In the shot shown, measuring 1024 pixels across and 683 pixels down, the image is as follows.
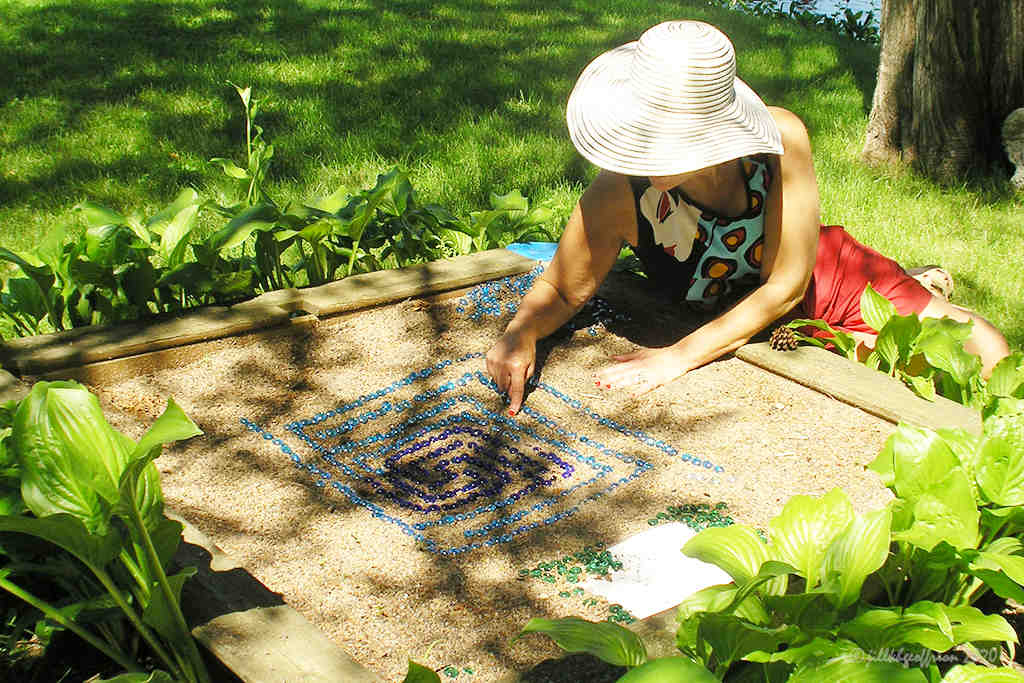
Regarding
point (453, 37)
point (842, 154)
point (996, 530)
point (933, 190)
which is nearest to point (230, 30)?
point (453, 37)

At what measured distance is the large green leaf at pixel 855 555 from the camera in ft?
5.90

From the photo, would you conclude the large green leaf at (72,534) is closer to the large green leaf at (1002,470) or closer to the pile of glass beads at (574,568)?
the pile of glass beads at (574,568)

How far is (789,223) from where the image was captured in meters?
3.02

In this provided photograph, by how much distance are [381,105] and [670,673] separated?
463 centimetres

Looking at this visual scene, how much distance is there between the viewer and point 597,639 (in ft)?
5.63

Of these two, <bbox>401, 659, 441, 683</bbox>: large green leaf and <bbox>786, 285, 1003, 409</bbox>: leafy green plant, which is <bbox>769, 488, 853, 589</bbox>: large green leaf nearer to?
<bbox>401, 659, 441, 683</bbox>: large green leaf

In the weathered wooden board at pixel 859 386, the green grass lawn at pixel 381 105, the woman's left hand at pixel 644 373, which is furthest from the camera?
the green grass lawn at pixel 381 105

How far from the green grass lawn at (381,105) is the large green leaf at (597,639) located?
2407mm

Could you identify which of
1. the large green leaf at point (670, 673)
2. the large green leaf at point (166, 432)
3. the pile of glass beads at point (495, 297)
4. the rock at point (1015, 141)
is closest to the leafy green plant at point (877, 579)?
the large green leaf at point (670, 673)

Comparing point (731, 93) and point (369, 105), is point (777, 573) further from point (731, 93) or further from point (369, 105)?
point (369, 105)

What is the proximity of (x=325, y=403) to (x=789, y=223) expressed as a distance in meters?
1.43

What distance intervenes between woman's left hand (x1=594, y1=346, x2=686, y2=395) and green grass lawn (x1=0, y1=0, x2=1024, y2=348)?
125 cm

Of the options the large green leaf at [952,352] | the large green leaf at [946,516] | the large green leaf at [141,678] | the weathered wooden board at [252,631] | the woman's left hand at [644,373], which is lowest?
the woman's left hand at [644,373]

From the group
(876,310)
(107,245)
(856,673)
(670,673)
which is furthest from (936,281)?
(107,245)
